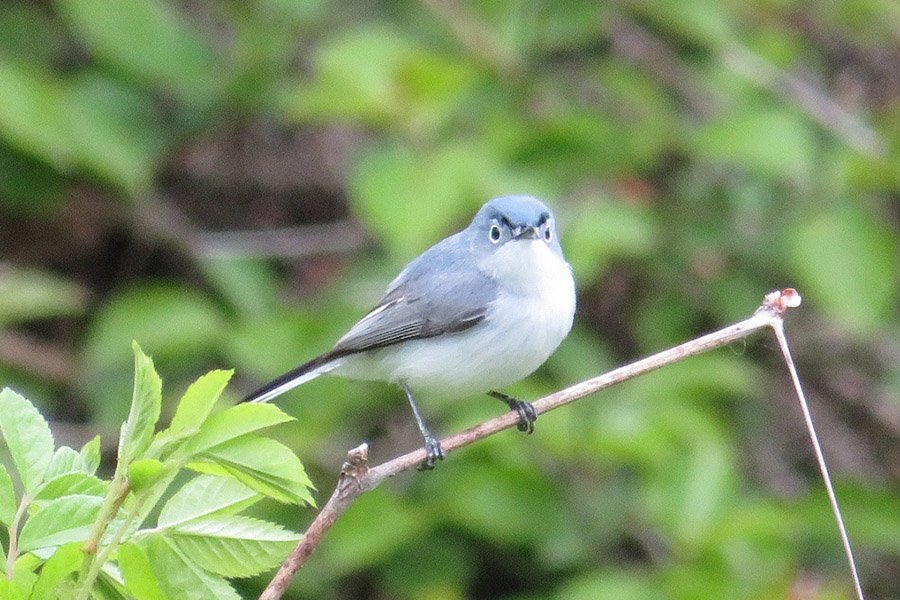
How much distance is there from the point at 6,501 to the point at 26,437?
7 cm

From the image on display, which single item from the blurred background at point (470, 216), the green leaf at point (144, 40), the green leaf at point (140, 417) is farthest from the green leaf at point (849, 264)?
the green leaf at point (140, 417)

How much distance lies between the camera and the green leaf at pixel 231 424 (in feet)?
4.05

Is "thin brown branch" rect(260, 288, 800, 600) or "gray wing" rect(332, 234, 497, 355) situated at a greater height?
"gray wing" rect(332, 234, 497, 355)

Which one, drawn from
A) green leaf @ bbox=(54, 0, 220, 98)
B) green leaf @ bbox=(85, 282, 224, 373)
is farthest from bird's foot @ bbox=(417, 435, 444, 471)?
green leaf @ bbox=(54, 0, 220, 98)

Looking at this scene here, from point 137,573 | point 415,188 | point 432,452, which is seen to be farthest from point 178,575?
point 415,188

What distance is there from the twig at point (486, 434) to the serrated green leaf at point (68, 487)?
226mm

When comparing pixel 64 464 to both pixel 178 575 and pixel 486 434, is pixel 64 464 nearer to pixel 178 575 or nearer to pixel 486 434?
pixel 178 575

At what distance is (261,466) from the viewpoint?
127 cm

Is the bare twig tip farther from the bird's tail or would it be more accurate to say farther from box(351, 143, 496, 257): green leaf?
box(351, 143, 496, 257): green leaf

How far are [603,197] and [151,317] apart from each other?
5.68 ft

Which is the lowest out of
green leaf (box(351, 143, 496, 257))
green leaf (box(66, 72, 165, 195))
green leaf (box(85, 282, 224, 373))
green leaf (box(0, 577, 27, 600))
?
green leaf (box(0, 577, 27, 600))

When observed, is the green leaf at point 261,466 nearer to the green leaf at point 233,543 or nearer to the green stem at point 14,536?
the green leaf at point 233,543

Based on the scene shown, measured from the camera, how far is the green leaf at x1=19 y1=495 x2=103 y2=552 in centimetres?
120

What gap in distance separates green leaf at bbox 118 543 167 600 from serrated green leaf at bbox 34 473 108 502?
7cm
